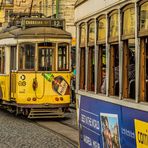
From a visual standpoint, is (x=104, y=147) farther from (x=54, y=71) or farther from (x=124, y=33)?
(x=54, y=71)

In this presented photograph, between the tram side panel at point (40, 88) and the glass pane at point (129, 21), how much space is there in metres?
11.1

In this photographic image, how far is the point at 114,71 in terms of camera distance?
6.91m

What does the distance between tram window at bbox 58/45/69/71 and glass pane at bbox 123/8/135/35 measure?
444 inches

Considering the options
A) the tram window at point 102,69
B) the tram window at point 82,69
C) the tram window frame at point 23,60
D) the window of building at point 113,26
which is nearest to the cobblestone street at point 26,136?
the tram window frame at point 23,60

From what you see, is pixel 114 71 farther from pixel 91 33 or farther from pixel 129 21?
pixel 91 33

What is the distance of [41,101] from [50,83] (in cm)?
56

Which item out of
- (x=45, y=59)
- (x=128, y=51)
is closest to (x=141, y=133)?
(x=128, y=51)

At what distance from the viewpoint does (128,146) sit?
6035 mm

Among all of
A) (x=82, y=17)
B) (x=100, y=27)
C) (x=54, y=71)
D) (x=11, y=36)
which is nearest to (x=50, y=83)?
(x=54, y=71)

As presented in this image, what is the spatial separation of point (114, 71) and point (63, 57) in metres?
10.8

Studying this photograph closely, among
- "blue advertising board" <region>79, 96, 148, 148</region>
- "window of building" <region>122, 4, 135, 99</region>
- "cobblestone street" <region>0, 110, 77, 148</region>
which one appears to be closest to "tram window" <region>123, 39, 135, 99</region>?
"window of building" <region>122, 4, 135, 99</region>

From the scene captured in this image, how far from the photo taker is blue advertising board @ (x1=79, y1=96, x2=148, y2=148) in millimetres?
5980

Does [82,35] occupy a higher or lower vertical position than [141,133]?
higher

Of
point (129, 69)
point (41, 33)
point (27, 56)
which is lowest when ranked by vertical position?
point (129, 69)
